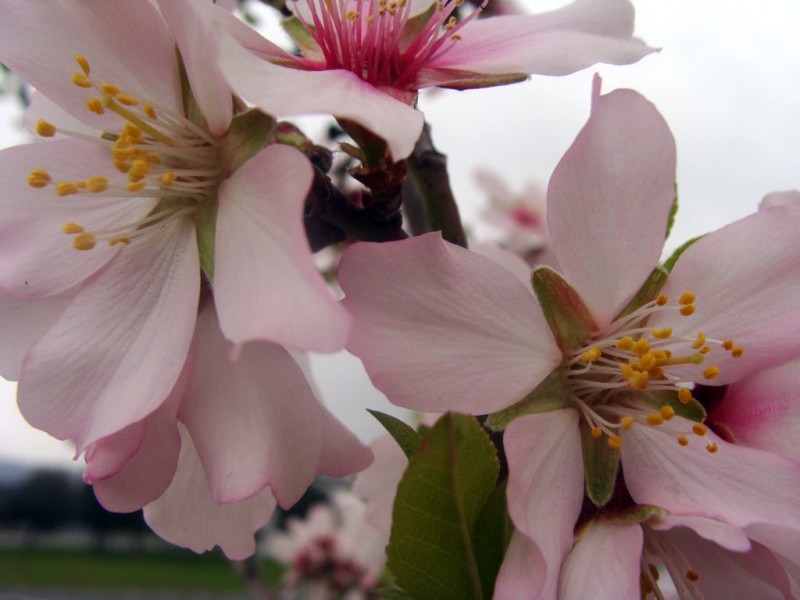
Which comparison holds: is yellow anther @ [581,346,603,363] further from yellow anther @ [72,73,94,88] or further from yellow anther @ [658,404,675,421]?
yellow anther @ [72,73,94,88]

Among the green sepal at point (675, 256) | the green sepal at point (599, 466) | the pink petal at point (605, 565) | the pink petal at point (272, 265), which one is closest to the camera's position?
the pink petal at point (272, 265)

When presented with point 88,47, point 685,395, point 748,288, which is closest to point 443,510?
point 685,395

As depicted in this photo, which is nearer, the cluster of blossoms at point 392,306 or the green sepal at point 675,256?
the cluster of blossoms at point 392,306

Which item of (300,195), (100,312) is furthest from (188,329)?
(300,195)

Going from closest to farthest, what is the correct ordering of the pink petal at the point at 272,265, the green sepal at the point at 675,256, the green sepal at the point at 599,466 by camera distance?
the pink petal at the point at 272,265
the green sepal at the point at 599,466
the green sepal at the point at 675,256

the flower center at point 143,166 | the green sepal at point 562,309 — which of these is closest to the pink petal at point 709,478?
the green sepal at point 562,309

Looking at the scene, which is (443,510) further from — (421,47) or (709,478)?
(421,47)

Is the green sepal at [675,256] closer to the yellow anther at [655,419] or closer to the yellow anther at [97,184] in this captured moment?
the yellow anther at [655,419]
